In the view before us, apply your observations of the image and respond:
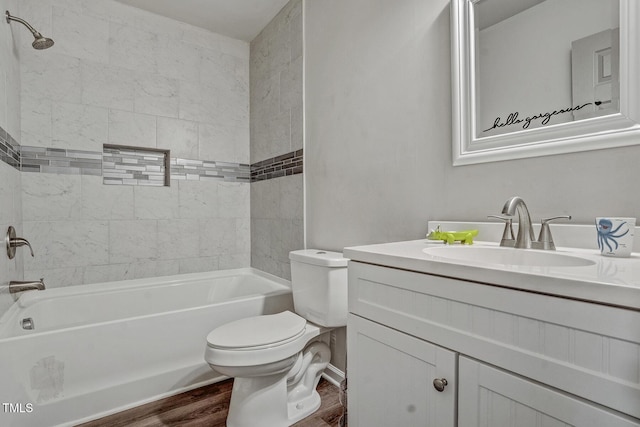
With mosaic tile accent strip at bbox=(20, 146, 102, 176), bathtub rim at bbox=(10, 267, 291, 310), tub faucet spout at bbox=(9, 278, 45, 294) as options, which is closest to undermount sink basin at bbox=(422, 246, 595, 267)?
bathtub rim at bbox=(10, 267, 291, 310)

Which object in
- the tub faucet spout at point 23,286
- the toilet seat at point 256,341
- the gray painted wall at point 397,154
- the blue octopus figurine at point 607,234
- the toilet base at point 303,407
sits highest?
the gray painted wall at point 397,154

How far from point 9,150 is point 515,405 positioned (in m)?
2.47

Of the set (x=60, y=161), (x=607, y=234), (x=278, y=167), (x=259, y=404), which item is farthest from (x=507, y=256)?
(x=60, y=161)

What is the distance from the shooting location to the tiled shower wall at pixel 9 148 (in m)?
1.60

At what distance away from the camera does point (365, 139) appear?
175 cm

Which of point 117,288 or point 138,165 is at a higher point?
point 138,165

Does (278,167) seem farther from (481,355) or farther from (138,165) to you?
(481,355)

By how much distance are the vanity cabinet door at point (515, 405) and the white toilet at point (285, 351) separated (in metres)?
0.90

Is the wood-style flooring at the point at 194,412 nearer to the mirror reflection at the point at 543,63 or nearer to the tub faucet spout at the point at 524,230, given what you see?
the tub faucet spout at the point at 524,230

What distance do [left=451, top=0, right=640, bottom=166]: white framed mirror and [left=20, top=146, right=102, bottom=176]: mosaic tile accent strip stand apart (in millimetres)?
2353

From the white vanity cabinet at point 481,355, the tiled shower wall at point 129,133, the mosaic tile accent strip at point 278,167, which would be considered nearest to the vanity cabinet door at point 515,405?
the white vanity cabinet at point 481,355

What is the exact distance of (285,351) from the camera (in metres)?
1.46

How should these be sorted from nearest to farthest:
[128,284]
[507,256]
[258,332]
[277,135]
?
[507,256] < [258,332] < [128,284] < [277,135]

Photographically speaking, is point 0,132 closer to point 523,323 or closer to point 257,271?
point 257,271
